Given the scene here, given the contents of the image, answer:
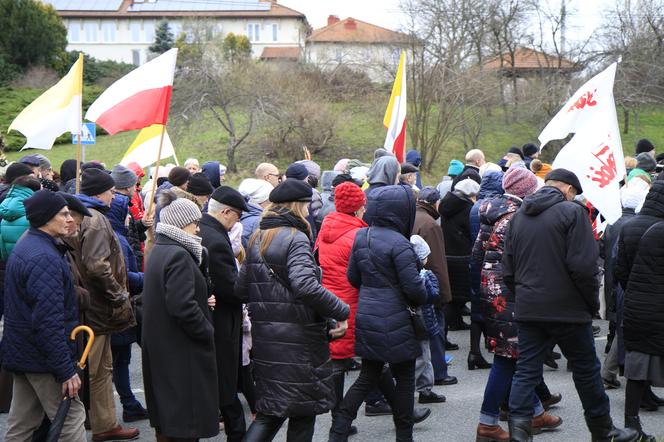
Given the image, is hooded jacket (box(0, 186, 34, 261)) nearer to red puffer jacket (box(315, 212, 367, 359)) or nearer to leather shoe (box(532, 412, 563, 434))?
red puffer jacket (box(315, 212, 367, 359))

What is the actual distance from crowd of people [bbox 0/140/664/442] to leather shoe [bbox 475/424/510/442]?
0.05ft

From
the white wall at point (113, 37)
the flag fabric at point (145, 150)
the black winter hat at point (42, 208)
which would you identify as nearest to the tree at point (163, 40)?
the white wall at point (113, 37)

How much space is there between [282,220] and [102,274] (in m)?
1.59

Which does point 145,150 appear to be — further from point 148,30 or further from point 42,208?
point 148,30

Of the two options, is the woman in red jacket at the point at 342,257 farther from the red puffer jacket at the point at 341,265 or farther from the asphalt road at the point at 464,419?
the asphalt road at the point at 464,419

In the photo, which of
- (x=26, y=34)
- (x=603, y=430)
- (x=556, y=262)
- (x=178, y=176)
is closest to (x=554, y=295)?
(x=556, y=262)

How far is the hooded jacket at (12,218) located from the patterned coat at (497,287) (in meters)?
3.66

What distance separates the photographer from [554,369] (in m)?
8.01

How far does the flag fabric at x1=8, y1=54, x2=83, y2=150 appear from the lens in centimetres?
769

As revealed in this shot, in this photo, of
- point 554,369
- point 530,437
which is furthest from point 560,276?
point 554,369

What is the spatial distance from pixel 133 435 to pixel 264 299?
6.65ft

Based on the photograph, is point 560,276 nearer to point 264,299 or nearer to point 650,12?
point 264,299

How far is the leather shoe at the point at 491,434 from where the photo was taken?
5.80 m

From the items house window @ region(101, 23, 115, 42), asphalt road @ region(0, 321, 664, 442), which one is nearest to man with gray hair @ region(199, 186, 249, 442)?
asphalt road @ region(0, 321, 664, 442)
